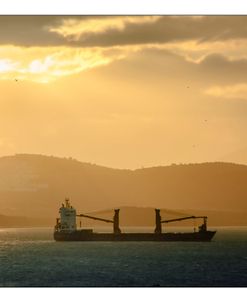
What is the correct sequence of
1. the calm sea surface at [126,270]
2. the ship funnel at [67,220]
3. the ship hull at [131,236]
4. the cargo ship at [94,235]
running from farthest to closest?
the ship hull at [131,236] < the cargo ship at [94,235] < the ship funnel at [67,220] < the calm sea surface at [126,270]

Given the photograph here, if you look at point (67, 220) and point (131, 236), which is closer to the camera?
point (67, 220)

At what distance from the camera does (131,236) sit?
92.1m

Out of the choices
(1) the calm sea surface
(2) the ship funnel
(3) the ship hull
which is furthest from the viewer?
(3) the ship hull

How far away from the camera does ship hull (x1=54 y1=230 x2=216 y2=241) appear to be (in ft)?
295

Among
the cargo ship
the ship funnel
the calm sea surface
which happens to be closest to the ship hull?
the cargo ship

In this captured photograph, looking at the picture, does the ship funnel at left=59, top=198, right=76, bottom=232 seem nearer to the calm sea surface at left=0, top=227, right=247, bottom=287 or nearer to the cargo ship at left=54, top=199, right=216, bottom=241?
the cargo ship at left=54, top=199, right=216, bottom=241

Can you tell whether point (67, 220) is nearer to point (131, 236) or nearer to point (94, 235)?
point (94, 235)

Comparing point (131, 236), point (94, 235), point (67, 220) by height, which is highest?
point (67, 220)

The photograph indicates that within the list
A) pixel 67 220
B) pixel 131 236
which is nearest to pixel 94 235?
pixel 67 220

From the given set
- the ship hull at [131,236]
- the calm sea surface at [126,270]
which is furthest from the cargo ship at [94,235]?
the calm sea surface at [126,270]

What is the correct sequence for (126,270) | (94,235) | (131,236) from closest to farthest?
1. (126,270)
2. (94,235)
3. (131,236)

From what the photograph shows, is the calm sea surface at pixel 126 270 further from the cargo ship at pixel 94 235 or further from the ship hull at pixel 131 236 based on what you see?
the ship hull at pixel 131 236

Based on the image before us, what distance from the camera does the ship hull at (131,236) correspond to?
295ft
